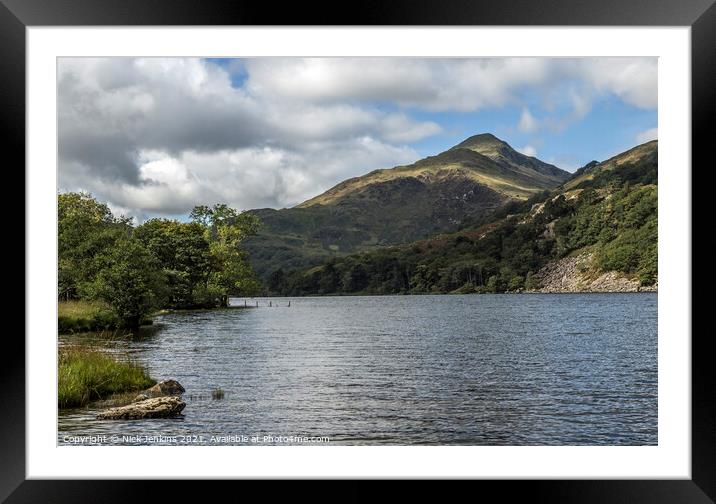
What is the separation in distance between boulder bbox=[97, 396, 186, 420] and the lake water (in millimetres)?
164

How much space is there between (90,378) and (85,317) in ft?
31.8

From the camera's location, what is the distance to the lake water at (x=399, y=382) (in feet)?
31.4

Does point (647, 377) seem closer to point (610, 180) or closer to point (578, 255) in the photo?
point (578, 255)

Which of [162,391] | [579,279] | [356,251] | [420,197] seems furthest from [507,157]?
[162,391]

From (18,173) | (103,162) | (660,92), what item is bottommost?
(18,173)

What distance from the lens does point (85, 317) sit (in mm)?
17891

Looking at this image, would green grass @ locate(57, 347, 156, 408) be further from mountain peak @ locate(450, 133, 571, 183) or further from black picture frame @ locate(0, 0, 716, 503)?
mountain peak @ locate(450, 133, 571, 183)

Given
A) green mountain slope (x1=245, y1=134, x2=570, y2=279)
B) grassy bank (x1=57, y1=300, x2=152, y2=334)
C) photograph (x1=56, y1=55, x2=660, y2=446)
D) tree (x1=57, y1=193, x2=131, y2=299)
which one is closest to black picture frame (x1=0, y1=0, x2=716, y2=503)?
photograph (x1=56, y1=55, x2=660, y2=446)

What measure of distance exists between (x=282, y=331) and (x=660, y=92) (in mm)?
24294

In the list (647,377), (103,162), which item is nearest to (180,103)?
(103,162)
